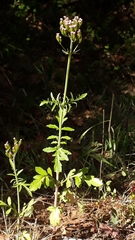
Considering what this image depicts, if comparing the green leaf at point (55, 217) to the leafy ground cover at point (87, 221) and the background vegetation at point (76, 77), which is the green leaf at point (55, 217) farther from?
the background vegetation at point (76, 77)

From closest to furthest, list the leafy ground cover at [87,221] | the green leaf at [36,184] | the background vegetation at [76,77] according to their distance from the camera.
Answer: the green leaf at [36,184] < the leafy ground cover at [87,221] < the background vegetation at [76,77]

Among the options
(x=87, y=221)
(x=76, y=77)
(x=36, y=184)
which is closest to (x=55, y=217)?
(x=36, y=184)

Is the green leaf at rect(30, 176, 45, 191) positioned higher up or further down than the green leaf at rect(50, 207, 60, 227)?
higher up

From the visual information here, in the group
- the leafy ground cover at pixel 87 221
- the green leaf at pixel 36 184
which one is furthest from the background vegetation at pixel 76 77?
the green leaf at pixel 36 184

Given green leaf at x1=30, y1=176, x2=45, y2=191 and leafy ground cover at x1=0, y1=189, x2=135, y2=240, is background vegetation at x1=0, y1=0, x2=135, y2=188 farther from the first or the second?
green leaf at x1=30, y1=176, x2=45, y2=191

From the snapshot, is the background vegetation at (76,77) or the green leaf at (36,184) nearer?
the green leaf at (36,184)

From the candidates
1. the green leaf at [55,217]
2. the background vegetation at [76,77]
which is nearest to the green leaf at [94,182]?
the green leaf at [55,217]

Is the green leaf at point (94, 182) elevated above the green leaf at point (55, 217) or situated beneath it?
elevated above

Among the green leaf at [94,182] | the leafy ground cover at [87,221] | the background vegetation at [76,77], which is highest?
the background vegetation at [76,77]

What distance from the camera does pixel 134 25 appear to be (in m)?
4.45

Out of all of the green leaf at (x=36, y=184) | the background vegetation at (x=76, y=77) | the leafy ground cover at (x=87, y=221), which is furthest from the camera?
the background vegetation at (x=76, y=77)

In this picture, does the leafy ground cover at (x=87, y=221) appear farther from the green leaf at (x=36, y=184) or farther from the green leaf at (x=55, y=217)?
the green leaf at (x=36, y=184)

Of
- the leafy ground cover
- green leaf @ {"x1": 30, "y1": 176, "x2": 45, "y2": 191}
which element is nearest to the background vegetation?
the leafy ground cover

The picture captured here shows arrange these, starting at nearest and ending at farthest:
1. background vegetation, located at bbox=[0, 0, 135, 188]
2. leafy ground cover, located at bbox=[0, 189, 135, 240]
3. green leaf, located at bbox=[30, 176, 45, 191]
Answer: green leaf, located at bbox=[30, 176, 45, 191] → leafy ground cover, located at bbox=[0, 189, 135, 240] → background vegetation, located at bbox=[0, 0, 135, 188]
